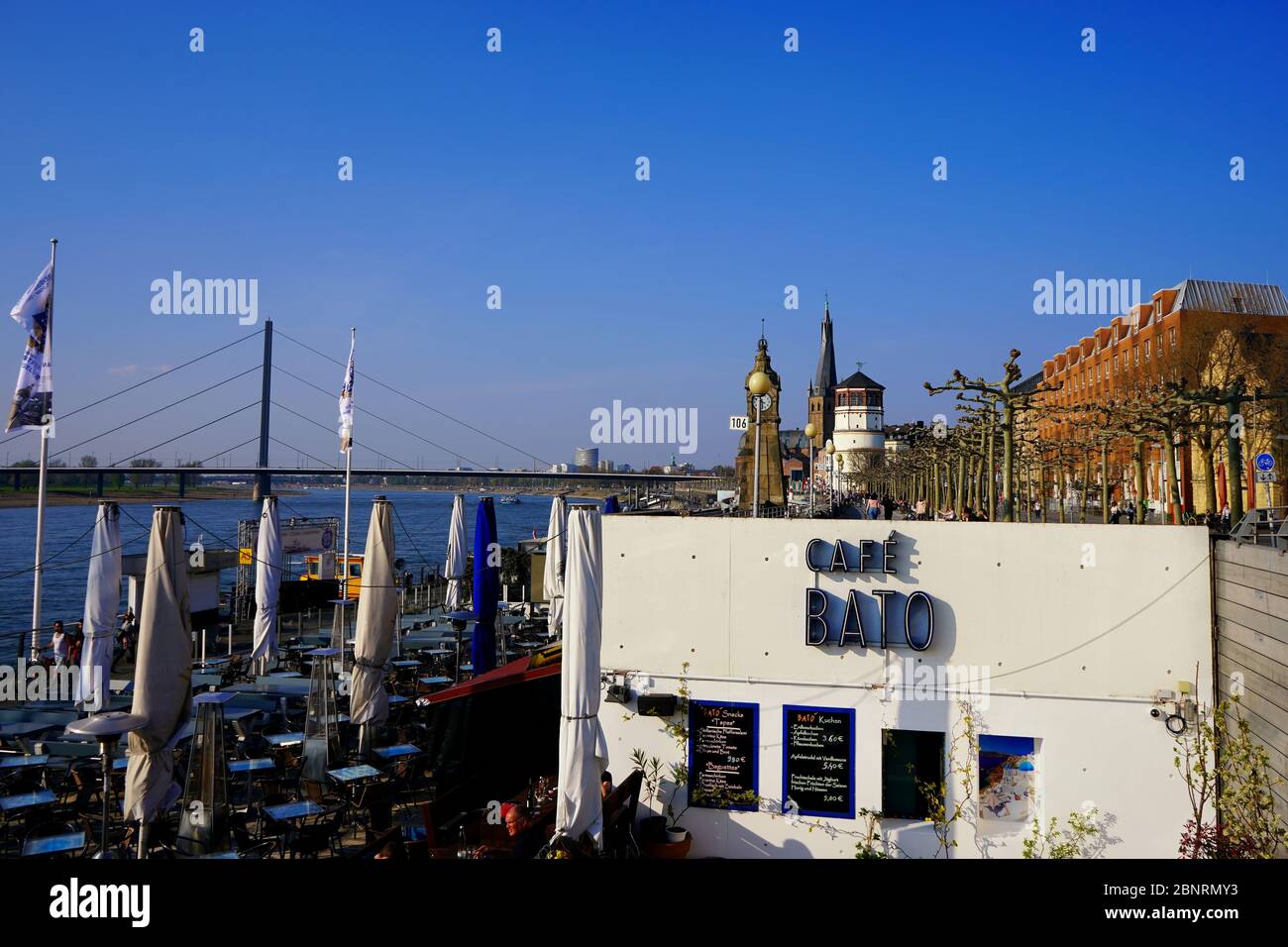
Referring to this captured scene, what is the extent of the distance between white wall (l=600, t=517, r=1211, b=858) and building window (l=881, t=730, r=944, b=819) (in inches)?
5.2

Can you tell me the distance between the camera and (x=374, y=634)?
38.5 feet

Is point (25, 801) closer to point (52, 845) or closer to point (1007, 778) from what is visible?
point (52, 845)

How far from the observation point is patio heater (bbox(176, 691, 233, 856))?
8469mm

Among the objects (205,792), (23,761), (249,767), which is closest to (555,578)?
(249,767)

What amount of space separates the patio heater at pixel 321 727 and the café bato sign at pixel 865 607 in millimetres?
5868

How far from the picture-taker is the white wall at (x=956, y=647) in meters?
8.22

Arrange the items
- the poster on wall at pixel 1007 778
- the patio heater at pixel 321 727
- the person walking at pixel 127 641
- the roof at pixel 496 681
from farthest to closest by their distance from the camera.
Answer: the person walking at pixel 127 641
the patio heater at pixel 321 727
the roof at pixel 496 681
the poster on wall at pixel 1007 778

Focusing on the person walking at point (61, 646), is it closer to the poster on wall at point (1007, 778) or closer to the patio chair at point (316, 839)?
the patio chair at point (316, 839)

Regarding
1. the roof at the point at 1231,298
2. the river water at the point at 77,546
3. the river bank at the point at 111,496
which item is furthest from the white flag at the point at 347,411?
the river bank at the point at 111,496

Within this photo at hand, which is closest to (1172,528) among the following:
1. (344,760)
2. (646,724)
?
(646,724)

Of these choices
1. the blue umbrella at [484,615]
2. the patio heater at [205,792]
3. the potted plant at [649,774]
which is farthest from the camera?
the blue umbrella at [484,615]

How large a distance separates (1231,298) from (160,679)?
60.0 metres
